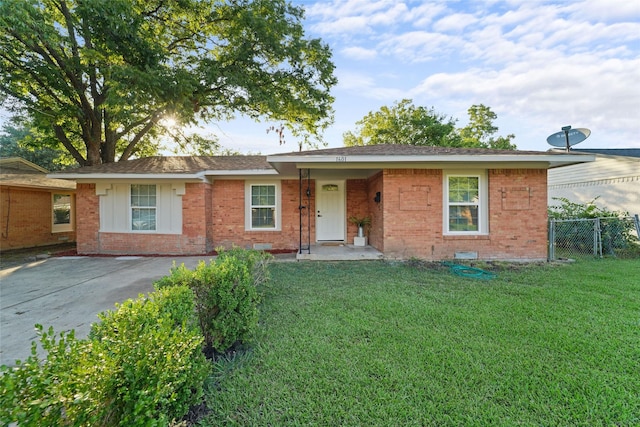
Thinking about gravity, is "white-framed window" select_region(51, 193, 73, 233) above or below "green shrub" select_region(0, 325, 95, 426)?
above

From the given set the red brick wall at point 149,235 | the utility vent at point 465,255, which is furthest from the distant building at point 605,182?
the red brick wall at point 149,235

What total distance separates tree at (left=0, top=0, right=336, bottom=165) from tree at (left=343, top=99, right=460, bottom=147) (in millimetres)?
10078

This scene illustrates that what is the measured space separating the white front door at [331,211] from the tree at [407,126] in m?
12.9

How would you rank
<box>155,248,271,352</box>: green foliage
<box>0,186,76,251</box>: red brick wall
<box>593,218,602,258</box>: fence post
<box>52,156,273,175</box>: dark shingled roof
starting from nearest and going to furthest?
1. <box>155,248,271,352</box>: green foliage
2. <box>593,218,602,258</box>: fence post
3. <box>52,156,273,175</box>: dark shingled roof
4. <box>0,186,76,251</box>: red brick wall

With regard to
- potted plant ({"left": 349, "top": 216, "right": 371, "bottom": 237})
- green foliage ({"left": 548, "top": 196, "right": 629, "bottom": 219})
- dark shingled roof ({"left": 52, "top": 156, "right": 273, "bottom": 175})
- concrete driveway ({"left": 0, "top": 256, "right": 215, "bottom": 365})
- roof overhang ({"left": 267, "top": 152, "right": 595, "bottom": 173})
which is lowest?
concrete driveway ({"left": 0, "top": 256, "right": 215, "bottom": 365})

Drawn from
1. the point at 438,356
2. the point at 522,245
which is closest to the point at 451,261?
the point at 522,245

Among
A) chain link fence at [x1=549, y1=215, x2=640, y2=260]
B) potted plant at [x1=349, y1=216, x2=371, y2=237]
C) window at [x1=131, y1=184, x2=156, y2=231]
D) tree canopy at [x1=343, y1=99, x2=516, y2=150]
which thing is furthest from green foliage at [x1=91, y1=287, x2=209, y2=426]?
tree canopy at [x1=343, y1=99, x2=516, y2=150]

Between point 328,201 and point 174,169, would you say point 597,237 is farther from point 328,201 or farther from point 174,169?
point 174,169

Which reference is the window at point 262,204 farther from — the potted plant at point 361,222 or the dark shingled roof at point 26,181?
the dark shingled roof at point 26,181

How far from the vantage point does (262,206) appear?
9320 millimetres

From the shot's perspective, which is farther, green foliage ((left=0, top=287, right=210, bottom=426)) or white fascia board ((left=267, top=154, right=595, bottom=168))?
white fascia board ((left=267, top=154, right=595, bottom=168))

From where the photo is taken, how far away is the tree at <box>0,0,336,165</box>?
895cm

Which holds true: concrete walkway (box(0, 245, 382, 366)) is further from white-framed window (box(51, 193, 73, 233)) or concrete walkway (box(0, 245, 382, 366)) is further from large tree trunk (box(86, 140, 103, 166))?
white-framed window (box(51, 193, 73, 233))

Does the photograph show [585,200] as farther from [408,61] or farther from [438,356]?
[438,356]
